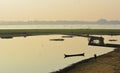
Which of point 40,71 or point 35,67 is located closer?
point 40,71

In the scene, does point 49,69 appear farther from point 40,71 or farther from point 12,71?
point 12,71

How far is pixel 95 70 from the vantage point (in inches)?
1014

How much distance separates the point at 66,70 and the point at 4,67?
31.5 ft

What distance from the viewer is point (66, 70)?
27.4 meters

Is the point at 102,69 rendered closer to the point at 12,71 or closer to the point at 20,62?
the point at 12,71

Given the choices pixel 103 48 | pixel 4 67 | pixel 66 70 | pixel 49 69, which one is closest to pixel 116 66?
Result: pixel 66 70

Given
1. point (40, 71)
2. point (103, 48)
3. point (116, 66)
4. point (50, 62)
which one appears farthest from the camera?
point (103, 48)

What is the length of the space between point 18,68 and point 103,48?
2443 centimetres

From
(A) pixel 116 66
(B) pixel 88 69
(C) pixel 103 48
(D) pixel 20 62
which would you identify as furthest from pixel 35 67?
(C) pixel 103 48

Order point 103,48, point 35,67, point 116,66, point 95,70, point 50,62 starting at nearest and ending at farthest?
point 95,70 → point 116,66 → point 35,67 → point 50,62 → point 103,48

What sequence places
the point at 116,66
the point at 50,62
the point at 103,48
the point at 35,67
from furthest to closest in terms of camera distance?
the point at 103,48
the point at 50,62
the point at 35,67
the point at 116,66

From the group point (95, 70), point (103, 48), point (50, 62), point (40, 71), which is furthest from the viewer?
point (103, 48)

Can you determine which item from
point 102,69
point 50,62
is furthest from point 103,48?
point 102,69

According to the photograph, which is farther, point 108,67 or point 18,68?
point 18,68
